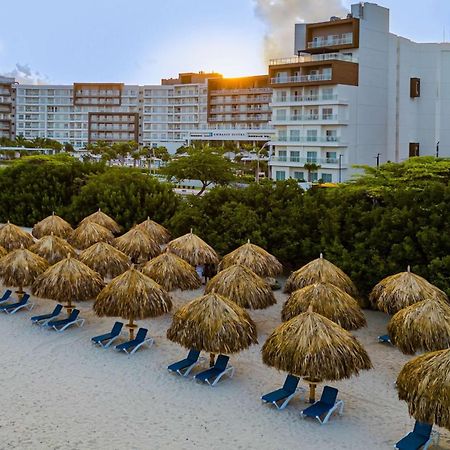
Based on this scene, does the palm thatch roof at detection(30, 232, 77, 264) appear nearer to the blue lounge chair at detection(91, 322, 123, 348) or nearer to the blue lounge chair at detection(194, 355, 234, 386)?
the blue lounge chair at detection(91, 322, 123, 348)

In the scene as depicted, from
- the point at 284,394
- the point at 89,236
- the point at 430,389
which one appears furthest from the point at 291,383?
the point at 89,236

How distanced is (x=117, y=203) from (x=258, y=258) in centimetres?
1203

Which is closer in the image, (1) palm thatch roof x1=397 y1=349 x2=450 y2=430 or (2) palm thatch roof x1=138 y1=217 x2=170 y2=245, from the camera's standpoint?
(1) palm thatch roof x1=397 y1=349 x2=450 y2=430

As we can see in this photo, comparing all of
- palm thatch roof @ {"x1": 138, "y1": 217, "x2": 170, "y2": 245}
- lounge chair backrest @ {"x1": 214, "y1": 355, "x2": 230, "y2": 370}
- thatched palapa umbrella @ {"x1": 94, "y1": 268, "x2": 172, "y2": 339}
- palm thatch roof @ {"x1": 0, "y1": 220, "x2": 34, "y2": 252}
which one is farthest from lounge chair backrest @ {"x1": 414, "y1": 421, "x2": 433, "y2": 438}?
palm thatch roof @ {"x1": 0, "y1": 220, "x2": 34, "y2": 252}

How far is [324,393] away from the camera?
11930 mm

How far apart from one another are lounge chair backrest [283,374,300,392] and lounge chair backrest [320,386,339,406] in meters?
0.62

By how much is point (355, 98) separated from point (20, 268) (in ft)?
120

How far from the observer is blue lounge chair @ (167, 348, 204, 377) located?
1355 cm

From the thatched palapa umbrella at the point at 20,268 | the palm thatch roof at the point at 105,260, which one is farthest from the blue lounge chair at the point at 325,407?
the thatched palapa umbrella at the point at 20,268

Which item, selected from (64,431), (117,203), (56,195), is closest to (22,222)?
(56,195)

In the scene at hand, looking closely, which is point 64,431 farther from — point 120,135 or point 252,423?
point 120,135

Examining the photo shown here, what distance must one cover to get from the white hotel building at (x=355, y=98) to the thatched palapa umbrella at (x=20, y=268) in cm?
3242

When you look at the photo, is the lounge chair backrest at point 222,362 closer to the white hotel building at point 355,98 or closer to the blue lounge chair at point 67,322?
the blue lounge chair at point 67,322

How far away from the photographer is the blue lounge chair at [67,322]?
16.7 m
